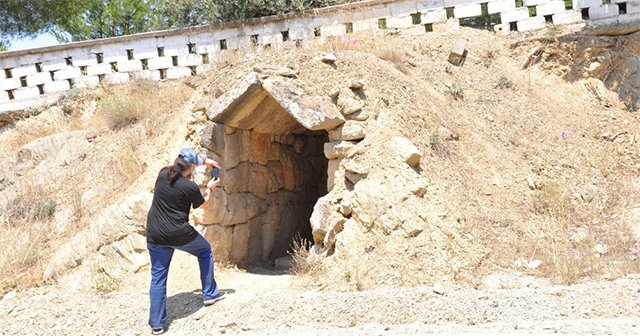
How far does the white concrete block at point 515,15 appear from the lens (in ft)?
37.1

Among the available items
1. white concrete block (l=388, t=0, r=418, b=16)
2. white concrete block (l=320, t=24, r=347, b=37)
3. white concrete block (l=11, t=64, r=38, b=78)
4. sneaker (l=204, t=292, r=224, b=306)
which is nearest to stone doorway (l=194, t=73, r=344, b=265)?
sneaker (l=204, t=292, r=224, b=306)

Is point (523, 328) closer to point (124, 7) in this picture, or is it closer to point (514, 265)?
point (514, 265)

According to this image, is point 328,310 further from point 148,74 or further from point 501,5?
point 148,74

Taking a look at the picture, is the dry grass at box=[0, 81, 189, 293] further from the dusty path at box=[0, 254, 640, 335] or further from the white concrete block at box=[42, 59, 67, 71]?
the white concrete block at box=[42, 59, 67, 71]

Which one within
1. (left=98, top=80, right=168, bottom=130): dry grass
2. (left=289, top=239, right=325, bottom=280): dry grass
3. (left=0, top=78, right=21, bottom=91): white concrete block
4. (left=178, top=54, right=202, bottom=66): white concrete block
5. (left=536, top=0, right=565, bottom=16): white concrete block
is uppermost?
(left=536, top=0, right=565, bottom=16): white concrete block

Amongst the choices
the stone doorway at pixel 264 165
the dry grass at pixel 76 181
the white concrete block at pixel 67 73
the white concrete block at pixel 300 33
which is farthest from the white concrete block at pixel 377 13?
the white concrete block at pixel 67 73

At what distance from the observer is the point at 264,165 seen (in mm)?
8727

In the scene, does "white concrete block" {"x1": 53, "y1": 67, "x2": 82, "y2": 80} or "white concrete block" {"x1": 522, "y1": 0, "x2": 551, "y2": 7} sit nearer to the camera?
"white concrete block" {"x1": 522, "y1": 0, "x2": 551, "y2": 7}

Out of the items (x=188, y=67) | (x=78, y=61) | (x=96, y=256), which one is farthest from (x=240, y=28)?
(x=96, y=256)

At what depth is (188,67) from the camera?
1227 centimetres

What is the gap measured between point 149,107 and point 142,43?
9.00 feet

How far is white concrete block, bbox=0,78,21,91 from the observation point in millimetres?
12961

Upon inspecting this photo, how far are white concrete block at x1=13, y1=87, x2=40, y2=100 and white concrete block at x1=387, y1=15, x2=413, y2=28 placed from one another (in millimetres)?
7387

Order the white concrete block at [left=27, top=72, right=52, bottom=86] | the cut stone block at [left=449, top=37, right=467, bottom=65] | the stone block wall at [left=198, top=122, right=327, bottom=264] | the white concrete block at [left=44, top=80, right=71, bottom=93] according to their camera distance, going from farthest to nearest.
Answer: the white concrete block at [left=27, top=72, right=52, bottom=86] < the white concrete block at [left=44, top=80, right=71, bottom=93] < the cut stone block at [left=449, top=37, right=467, bottom=65] < the stone block wall at [left=198, top=122, right=327, bottom=264]
